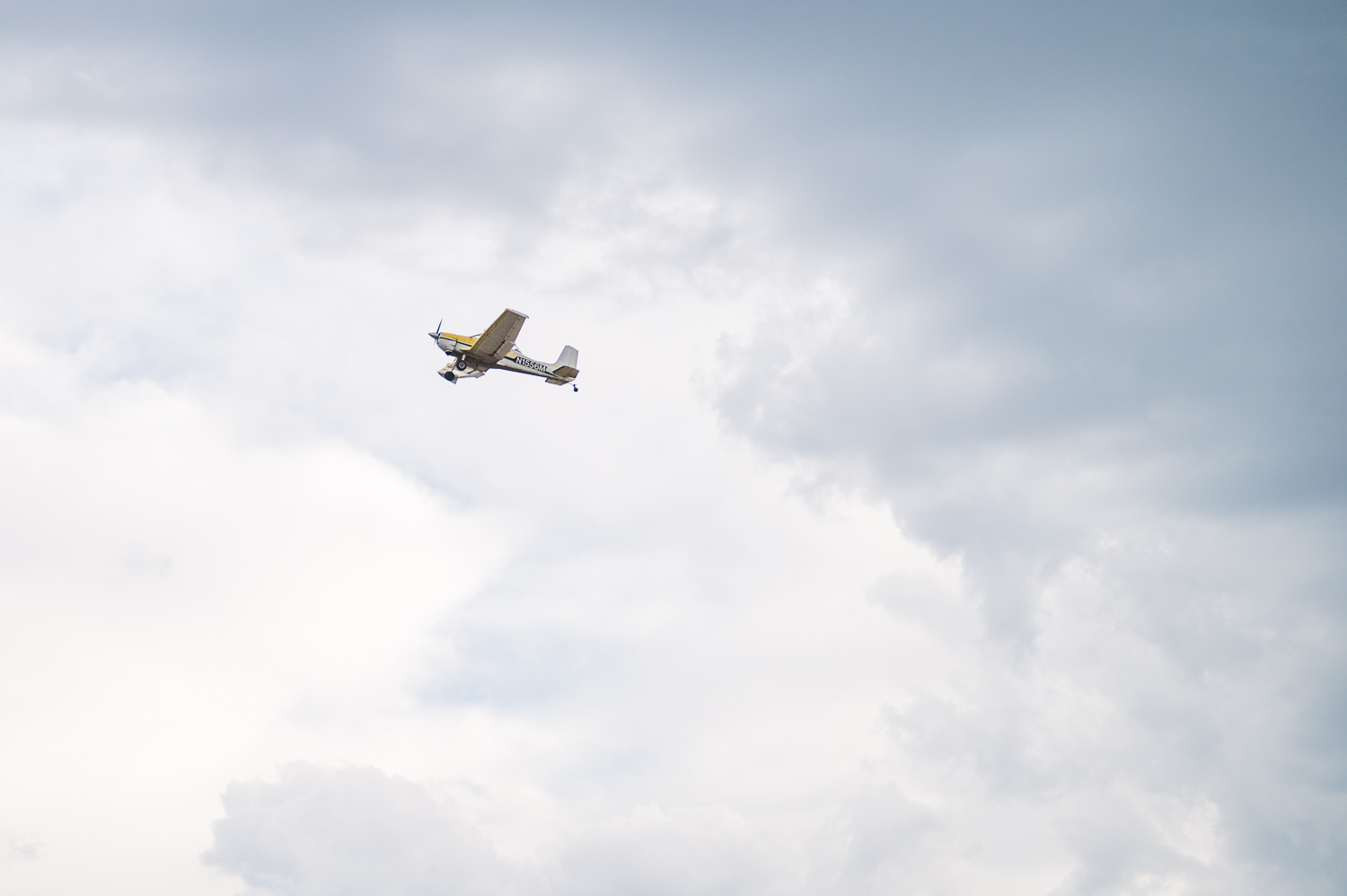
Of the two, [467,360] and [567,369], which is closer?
[467,360]

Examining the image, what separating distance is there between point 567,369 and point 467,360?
62.8 feet

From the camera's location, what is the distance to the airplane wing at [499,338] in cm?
12100

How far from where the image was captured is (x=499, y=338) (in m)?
124

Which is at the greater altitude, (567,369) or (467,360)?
(567,369)

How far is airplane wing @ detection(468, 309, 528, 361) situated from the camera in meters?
121

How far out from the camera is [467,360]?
126938 mm

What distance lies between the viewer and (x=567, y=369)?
143125 millimetres
